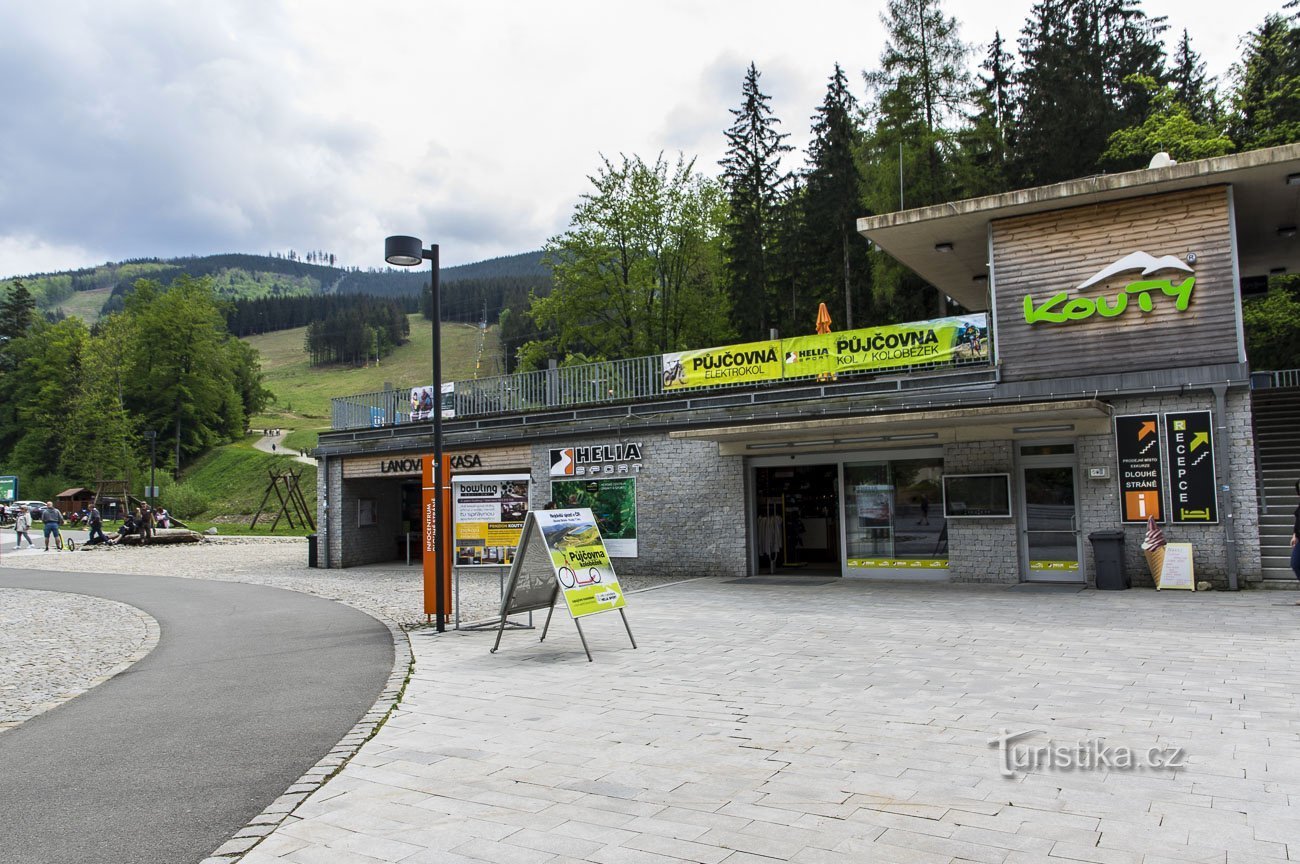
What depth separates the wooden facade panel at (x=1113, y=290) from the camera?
1378 centimetres

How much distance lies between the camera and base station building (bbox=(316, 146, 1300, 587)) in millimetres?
13383

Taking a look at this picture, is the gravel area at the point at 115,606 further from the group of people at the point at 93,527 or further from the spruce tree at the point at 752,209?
the spruce tree at the point at 752,209

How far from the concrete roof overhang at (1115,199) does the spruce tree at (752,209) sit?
1593cm

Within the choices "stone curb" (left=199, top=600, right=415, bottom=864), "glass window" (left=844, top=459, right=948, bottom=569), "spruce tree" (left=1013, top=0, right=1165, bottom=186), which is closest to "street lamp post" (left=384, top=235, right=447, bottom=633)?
"stone curb" (left=199, top=600, right=415, bottom=864)

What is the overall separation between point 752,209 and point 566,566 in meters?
31.0

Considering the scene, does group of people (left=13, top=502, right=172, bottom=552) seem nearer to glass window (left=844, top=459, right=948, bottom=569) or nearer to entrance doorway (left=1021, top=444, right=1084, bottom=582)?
glass window (left=844, top=459, right=948, bottom=569)

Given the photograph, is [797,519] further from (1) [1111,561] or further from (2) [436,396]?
(2) [436,396]

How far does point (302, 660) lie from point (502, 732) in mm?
4370

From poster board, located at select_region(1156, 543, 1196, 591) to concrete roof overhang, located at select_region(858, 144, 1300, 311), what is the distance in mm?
5855

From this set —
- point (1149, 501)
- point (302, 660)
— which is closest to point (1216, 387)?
point (1149, 501)

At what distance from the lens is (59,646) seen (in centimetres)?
1130

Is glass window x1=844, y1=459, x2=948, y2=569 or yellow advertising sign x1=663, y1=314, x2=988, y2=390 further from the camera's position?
glass window x1=844, y1=459, x2=948, y2=569

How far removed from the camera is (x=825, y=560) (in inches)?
773

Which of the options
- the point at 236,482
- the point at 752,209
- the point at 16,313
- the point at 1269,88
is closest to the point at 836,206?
the point at 752,209
